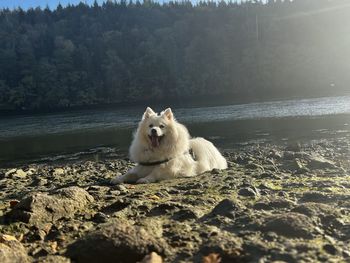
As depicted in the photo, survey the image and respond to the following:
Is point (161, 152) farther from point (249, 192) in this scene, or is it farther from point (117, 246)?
point (117, 246)

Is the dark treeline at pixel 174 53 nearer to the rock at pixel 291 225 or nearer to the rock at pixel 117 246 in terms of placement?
the rock at pixel 291 225

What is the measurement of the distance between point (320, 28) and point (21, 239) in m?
164

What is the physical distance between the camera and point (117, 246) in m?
4.28

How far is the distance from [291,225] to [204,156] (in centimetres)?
707

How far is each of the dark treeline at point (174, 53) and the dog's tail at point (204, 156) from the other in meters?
102

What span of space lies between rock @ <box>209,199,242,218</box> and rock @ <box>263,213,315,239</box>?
0.71 meters

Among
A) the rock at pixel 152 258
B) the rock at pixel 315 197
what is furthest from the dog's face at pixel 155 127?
the rock at pixel 152 258

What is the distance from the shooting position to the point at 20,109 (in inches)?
4840

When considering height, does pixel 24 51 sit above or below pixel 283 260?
above

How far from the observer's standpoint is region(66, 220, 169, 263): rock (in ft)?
13.9

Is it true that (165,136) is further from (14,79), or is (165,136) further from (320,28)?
(320,28)

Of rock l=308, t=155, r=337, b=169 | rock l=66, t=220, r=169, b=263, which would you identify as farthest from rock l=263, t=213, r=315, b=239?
rock l=308, t=155, r=337, b=169

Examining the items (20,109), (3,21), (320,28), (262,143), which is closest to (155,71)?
(20,109)

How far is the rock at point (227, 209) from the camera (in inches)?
223
